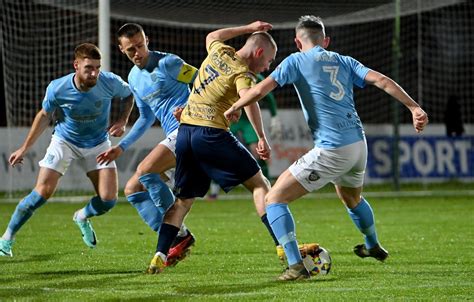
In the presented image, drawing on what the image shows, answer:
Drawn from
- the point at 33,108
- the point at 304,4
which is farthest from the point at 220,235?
the point at 33,108

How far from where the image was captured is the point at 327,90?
7.29m

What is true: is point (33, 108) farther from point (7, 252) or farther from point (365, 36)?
point (7, 252)

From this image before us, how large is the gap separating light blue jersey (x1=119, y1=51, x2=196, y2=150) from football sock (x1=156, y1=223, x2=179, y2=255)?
134cm

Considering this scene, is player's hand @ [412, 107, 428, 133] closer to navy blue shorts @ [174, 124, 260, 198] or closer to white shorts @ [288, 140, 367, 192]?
white shorts @ [288, 140, 367, 192]

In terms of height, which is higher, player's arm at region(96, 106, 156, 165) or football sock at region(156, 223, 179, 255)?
player's arm at region(96, 106, 156, 165)

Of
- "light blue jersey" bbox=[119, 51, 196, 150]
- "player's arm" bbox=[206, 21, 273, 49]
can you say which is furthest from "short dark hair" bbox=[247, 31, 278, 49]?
"light blue jersey" bbox=[119, 51, 196, 150]

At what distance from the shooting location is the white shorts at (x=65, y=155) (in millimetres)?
9562

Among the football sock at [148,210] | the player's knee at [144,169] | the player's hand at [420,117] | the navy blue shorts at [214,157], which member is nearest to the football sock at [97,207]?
the football sock at [148,210]

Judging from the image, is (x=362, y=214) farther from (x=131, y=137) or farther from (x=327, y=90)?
(x=131, y=137)

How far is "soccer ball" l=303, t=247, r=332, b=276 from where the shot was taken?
747 cm

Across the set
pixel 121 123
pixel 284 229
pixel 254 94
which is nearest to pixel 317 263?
pixel 284 229

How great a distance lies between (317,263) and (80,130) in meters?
3.16

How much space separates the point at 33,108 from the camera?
65.8 feet

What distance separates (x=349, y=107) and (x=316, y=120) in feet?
0.85
